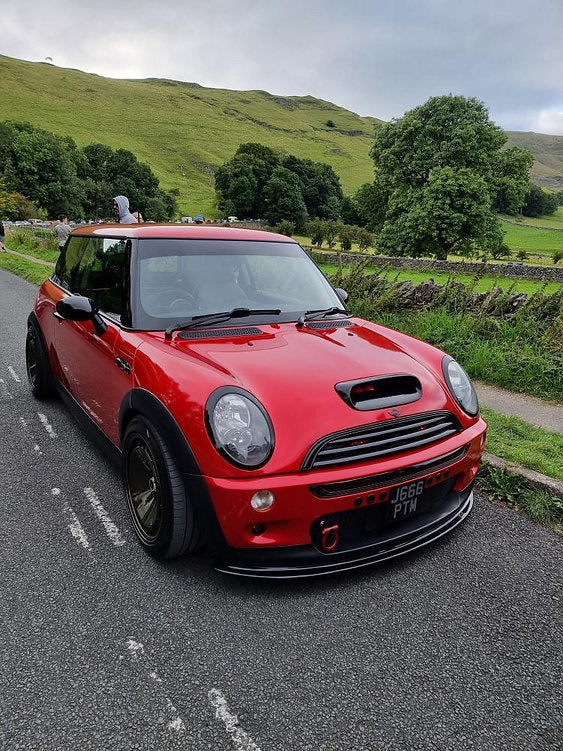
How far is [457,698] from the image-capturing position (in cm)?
181

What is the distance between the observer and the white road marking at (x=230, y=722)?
63.5 inches

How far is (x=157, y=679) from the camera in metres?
1.86

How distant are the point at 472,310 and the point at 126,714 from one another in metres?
6.66

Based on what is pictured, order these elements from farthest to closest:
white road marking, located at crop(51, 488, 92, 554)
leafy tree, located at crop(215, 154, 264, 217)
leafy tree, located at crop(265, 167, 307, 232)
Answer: leafy tree, located at crop(215, 154, 264, 217)
leafy tree, located at crop(265, 167, 307, 232)
white road marking, located at crop(51, 488, 92, 554)

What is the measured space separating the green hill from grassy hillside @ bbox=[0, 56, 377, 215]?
10.4 inches

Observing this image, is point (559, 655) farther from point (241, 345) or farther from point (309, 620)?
point (241, 345)

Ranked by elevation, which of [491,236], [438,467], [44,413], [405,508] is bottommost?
[44,413]

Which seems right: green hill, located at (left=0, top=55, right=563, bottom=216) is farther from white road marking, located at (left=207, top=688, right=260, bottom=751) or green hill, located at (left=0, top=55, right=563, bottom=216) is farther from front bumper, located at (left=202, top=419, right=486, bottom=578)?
white road marking, located at (left=207, top=688, right=260, bottom=751)

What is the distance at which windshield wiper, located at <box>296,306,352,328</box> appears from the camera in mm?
3154

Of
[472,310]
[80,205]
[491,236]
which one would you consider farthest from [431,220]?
[80,205]

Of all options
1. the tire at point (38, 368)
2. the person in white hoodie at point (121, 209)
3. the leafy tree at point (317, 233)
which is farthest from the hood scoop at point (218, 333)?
the leafy tree at point (317, 233)

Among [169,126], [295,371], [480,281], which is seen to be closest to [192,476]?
[295,371]

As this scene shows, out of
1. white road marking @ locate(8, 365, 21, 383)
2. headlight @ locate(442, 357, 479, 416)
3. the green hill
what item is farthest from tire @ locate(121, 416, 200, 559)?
the green hill

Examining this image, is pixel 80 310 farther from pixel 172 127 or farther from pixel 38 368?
pixel 172 127
